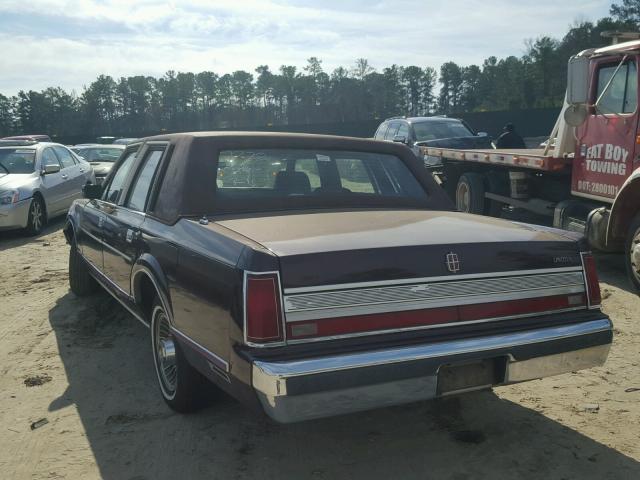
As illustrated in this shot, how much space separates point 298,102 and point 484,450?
81.7 m

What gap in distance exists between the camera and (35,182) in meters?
10.9

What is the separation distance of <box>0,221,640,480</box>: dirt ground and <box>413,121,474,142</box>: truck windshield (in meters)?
11.3

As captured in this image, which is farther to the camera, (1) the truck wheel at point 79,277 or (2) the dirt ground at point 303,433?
(1) the truck wheel at point 79,277

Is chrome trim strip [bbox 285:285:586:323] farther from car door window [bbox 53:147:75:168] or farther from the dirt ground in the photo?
car door window [bbox 53:147:75:168]

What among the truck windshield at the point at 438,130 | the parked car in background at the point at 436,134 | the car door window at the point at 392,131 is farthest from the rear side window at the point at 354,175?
the car door window at the point at 392,131

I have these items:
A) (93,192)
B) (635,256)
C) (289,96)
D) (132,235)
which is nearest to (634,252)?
(635,256)

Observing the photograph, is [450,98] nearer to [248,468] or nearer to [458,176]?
[458,176]

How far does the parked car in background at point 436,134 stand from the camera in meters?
15.4

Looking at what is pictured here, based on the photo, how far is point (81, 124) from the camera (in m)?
74.1

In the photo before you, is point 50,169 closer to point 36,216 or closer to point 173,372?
point 36,216

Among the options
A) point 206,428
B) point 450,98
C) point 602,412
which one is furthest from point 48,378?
point 450,98

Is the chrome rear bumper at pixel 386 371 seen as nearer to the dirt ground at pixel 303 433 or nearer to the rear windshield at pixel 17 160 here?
the dirt ground at pixel 303 433

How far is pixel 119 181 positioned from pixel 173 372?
1.91 metres

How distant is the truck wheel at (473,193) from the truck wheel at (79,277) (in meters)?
6.70
